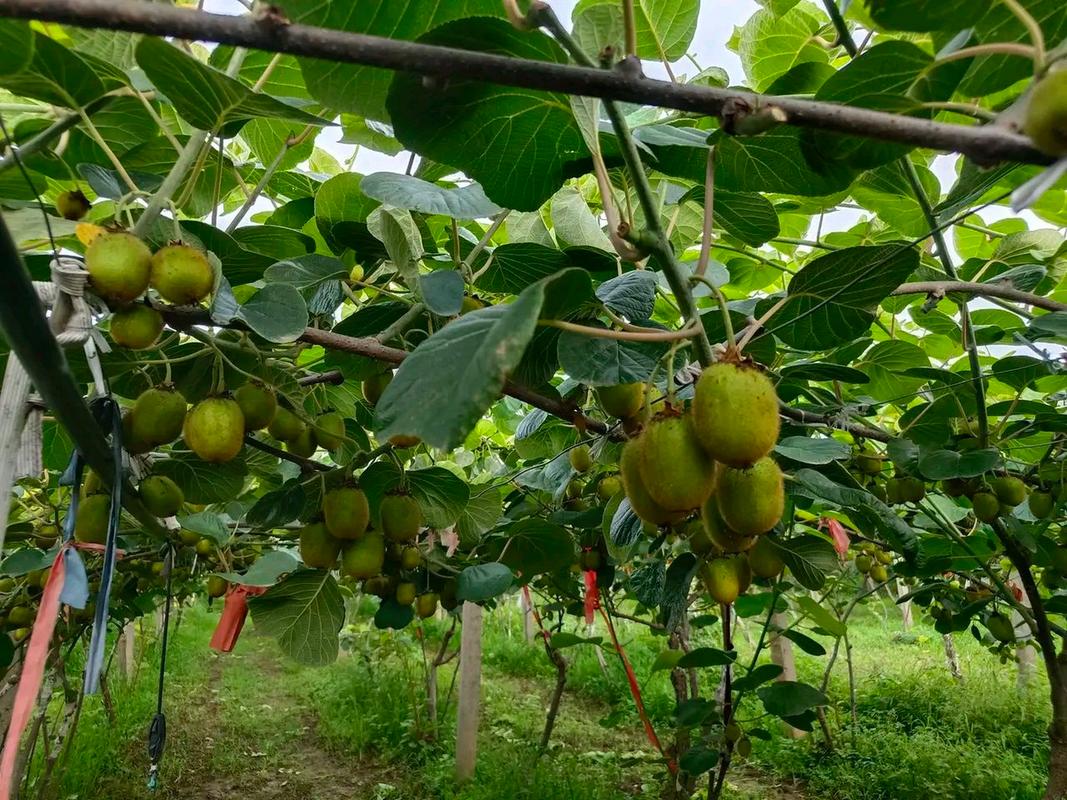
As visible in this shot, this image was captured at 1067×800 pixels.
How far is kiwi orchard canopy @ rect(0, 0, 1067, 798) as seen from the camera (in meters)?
0.60

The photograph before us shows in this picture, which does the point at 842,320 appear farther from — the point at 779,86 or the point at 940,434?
the point at 940,434

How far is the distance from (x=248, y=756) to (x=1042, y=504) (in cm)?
575

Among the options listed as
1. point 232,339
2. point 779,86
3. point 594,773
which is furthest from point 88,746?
point 779,86

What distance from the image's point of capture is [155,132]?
1.19 m

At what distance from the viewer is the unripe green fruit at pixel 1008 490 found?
164 cm

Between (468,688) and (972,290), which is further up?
(972,290)

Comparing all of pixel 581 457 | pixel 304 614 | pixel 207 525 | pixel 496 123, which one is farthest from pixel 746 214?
pixel 207 525

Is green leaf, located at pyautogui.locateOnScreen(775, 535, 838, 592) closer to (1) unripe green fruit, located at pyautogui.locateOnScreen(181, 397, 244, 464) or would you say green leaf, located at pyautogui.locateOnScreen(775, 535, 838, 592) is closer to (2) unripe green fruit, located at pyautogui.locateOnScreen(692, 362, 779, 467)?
(2) unripe green fruit, located at pyautogui.locateOnScreen(692, 362, 779, 467)

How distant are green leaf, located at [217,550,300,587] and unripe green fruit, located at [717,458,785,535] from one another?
1315mm

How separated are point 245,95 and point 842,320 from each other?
2.93 feet

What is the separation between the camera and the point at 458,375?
0.60 m

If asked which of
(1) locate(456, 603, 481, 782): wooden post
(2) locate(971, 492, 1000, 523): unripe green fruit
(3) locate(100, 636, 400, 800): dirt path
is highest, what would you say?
(2) locate(971, 492, 1000, 523): unripe green fruit

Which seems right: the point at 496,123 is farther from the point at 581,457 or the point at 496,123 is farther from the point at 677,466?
the point at 581,457

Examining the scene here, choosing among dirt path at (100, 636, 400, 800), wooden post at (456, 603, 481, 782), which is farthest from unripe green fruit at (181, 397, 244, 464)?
dirt path at (100, 636, 400, 800)
